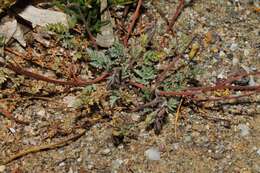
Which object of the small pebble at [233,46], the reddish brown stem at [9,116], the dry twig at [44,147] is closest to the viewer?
the dry twig at [44,147]

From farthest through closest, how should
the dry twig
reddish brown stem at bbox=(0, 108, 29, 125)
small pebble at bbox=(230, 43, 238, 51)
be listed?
small pebble at bbox=(230, 43, 238, 51) → reddish brown stem at bbox=(0, 108, 29, 125) → the dry twig

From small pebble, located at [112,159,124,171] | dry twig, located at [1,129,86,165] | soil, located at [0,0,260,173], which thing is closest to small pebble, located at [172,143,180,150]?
soil, located at [0,0,260,173]

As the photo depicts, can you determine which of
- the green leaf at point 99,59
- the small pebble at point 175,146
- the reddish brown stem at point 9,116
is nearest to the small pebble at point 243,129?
the small pebble at point 175,146

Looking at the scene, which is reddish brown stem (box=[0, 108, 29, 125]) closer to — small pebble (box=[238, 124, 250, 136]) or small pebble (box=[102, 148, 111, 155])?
small pebble (box=[102, 148, 111, 155])

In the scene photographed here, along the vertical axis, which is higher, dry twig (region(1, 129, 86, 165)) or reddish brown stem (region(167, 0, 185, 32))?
reddish brown stem (region(167, 0, 185, 32))

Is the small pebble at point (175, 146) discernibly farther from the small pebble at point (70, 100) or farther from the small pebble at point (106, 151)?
the small pebble at point (70, 100)

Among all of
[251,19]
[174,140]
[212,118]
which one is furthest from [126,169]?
[251,19]

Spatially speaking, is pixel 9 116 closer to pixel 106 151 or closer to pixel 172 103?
pixel 106 151

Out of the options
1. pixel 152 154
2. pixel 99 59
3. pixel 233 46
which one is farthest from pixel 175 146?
pixel 233 46
